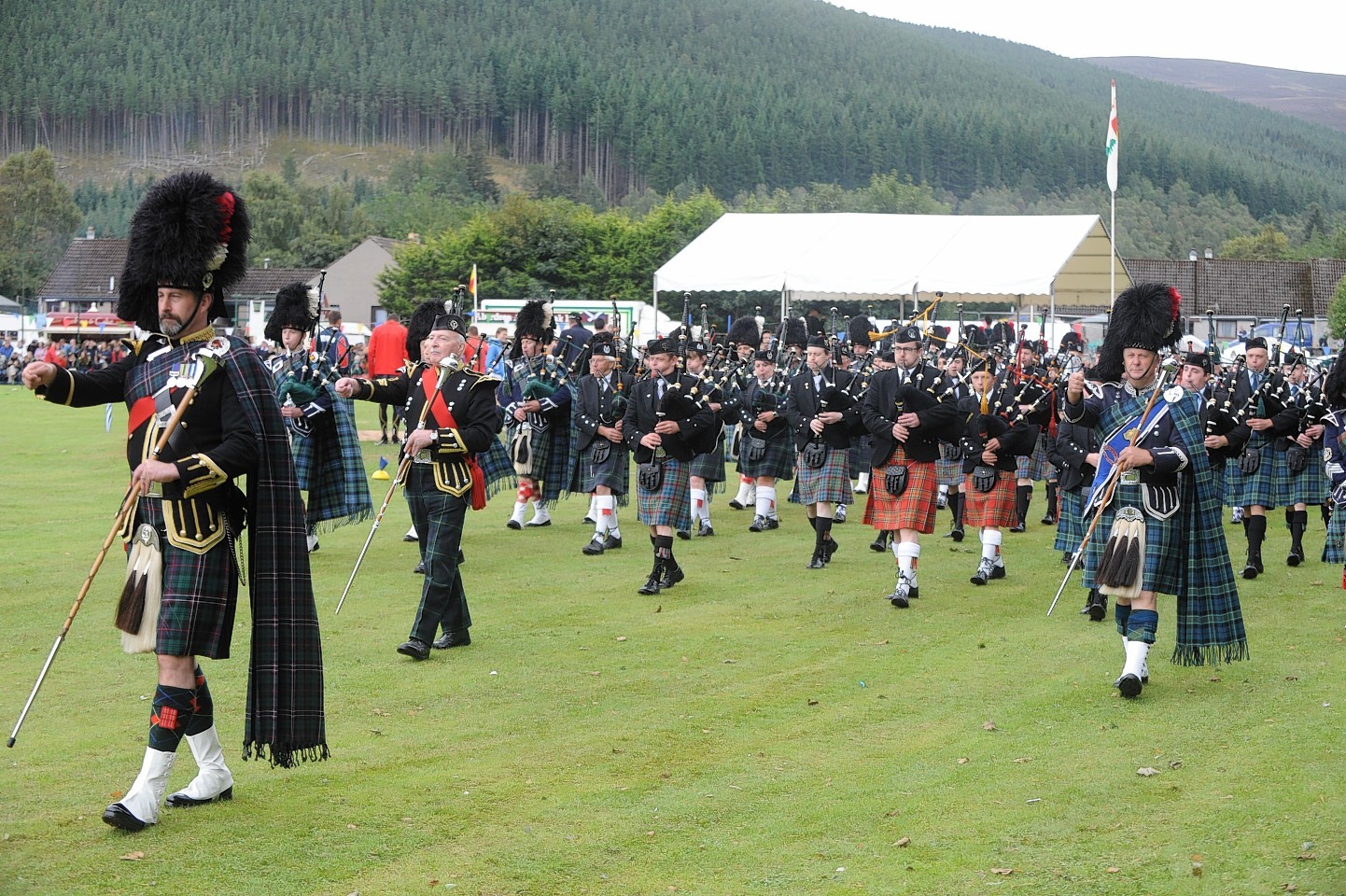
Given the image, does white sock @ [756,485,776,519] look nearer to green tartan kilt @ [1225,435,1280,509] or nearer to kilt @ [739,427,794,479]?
kilt @ [739,427,794,479]

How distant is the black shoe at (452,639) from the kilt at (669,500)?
83.4 inches

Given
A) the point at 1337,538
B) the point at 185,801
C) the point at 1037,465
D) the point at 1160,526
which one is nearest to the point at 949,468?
the point at 1037,465

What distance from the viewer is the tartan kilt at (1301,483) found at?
11.5m

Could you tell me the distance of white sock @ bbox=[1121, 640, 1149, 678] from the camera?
6.88 meters

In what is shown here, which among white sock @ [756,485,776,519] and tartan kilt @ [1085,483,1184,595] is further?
white sock @ [756,485,776,519]

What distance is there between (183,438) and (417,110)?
140 metres

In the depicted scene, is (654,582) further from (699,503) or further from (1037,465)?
(1037,465)

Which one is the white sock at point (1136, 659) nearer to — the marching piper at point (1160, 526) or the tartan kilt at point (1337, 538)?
the marching piper at point (1160, 526)

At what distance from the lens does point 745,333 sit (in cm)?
1584

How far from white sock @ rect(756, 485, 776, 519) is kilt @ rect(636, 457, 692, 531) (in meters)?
3.61

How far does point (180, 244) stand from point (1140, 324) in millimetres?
4505

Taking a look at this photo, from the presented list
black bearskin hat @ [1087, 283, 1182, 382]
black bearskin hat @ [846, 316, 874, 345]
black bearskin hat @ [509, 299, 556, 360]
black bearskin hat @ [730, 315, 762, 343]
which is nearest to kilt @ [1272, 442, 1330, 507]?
black bearskin hat @ [846, 316, 874, 345]

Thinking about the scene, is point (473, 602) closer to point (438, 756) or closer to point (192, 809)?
point (438, 756)

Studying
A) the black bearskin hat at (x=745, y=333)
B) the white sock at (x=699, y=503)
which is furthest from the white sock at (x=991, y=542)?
the black bearskin hat at (x=745, y=333)
